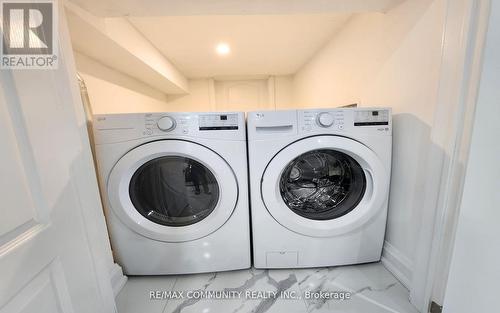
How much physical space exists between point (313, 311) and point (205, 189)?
2.38 ft

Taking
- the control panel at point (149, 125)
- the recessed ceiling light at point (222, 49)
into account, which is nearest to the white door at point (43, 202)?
the control panel at point (149, 125)

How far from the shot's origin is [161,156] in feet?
2.89

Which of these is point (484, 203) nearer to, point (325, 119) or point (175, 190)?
point (325, 119)

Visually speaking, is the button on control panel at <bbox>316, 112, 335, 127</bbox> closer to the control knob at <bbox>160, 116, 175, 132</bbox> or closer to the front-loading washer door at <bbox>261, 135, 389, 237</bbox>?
the front-loading washer door at <bbox>261, 135, 389, 237</bbox>

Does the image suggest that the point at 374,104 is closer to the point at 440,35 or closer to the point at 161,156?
the point at 440,35

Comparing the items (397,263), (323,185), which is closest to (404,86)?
(323,185)

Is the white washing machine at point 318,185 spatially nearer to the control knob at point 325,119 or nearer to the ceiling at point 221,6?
the control knob at point 325,119

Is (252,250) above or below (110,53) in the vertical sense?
below

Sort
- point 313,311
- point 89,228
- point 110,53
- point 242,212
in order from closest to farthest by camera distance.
Result: point 89,228
point 313,311
point 242,212
point 110,53

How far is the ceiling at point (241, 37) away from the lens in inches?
54.4

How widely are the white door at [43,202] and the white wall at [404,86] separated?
4.12ft

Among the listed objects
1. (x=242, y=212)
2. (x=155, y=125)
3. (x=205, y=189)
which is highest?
(x=155, y=125)

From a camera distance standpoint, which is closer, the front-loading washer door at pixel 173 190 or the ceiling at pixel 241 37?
the front-loading washer door at pixel 173 190

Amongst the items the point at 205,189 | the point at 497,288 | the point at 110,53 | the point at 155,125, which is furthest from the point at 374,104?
the point at 110,53
